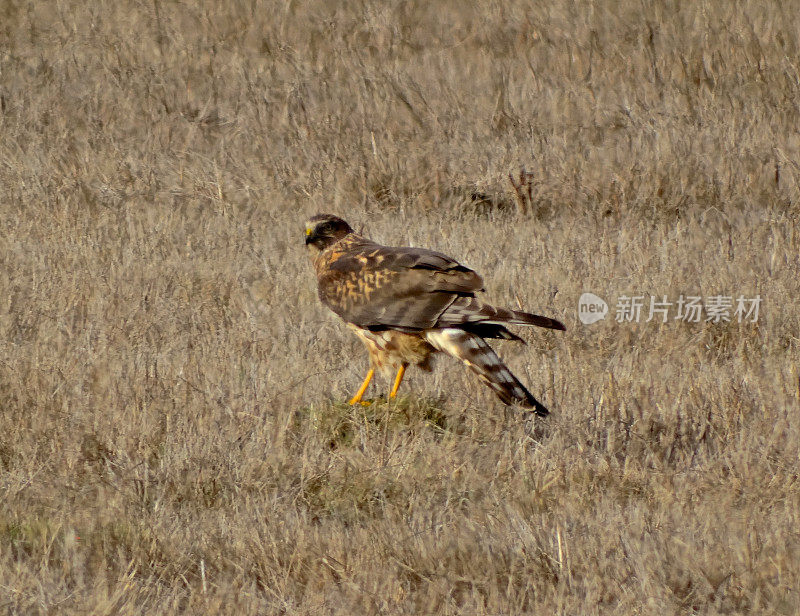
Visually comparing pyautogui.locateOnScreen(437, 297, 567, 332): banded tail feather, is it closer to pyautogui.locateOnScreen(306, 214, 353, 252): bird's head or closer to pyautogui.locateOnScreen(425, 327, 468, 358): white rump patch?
pyautogui.locateOnScreen(425, 327, 468, 358): white rump patch

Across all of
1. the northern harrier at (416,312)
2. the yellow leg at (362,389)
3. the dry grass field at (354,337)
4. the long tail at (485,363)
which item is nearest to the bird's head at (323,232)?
the northern harrier at (416,312)

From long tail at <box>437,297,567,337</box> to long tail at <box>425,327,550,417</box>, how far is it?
75 millimetres

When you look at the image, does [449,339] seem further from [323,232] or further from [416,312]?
[323,232]

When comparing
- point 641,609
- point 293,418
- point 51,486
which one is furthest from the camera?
point 293,418

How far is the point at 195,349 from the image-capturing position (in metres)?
5.63

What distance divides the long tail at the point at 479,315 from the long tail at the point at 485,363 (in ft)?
0.25

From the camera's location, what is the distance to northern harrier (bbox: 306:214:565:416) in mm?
4812

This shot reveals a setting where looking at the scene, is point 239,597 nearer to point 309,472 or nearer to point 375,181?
point 309,472

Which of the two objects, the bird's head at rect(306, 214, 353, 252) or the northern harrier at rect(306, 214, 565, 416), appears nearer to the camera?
the northern harrier at rect(306, 214, 565, 416)

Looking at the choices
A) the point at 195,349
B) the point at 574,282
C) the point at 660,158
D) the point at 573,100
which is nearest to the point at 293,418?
the point at 195,349

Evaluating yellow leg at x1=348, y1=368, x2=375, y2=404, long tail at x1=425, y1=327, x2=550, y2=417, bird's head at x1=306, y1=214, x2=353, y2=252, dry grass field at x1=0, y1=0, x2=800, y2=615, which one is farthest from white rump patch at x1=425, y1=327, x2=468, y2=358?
bird's head at x1=306, y1=214, x2=353, y2=252

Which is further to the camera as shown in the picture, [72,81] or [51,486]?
[72,81]

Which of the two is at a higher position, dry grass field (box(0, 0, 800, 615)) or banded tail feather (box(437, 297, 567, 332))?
banded tail feather (box(437, 297, 567, 332))

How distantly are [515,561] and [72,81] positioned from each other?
7.53m
